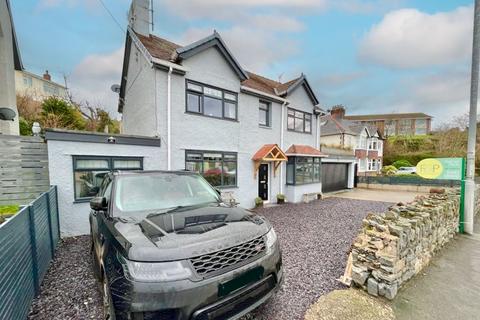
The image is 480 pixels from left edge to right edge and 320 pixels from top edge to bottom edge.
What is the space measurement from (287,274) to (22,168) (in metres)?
7.31

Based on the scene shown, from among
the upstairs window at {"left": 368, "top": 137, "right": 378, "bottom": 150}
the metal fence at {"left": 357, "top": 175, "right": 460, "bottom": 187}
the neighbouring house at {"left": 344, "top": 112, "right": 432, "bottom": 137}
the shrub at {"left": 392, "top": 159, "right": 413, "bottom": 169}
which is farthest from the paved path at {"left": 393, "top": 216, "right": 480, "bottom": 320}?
the neighbouring house at {"left": 344, "top": 112, "right": 432, "bottom": 137}

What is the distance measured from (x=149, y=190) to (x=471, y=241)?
8.40 meters

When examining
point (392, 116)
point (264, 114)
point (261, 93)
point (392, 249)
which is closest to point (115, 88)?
point (261, 93)

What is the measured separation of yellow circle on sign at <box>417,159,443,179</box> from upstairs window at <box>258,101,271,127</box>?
21.2 feet

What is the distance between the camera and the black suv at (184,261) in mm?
1771

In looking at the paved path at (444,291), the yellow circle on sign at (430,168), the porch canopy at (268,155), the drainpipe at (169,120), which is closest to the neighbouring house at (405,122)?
the porch canopy at (268,155)

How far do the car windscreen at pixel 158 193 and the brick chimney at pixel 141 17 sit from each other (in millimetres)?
9128

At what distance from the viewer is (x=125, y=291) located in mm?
1794

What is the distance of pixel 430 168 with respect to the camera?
21.6ft

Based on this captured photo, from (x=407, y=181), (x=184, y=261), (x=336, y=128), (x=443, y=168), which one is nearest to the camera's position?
(x=184, y=261)

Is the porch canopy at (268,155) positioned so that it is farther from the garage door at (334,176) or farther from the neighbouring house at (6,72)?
the neighbouring house at (6,72)

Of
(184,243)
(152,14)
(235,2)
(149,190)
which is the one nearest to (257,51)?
(235,2)

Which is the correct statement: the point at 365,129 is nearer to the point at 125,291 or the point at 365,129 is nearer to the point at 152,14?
the point at 152,14

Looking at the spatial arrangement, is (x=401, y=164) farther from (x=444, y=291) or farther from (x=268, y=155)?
(x=444, y=291)
